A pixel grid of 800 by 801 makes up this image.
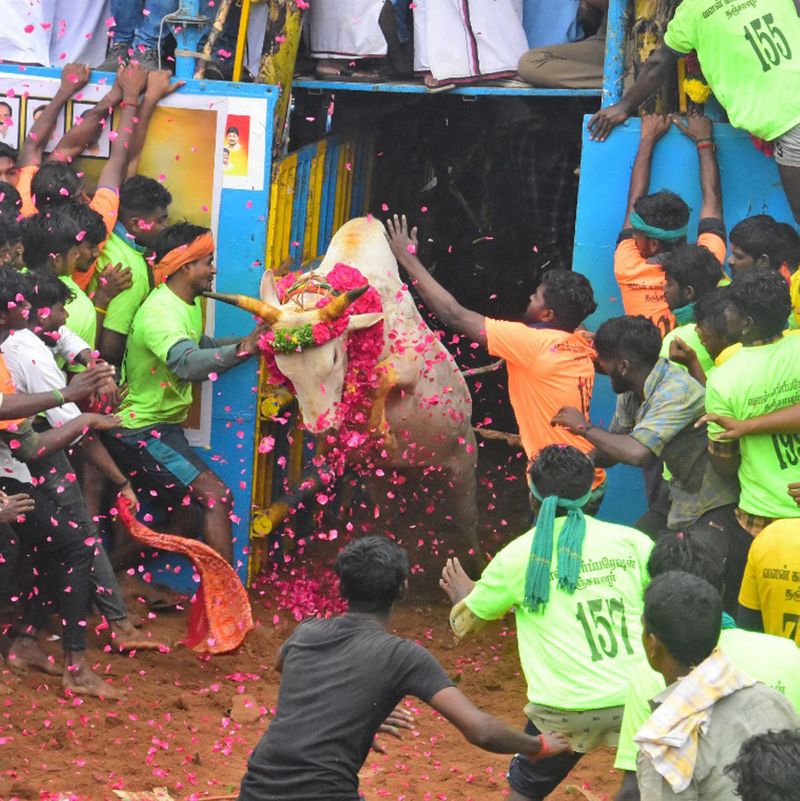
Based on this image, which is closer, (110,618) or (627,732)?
(627,732)

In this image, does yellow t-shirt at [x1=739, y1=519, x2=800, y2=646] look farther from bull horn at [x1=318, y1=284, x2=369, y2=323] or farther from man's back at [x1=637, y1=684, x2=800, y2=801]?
bull horn at [x1=318, y1=284, x2=369, y2=323]

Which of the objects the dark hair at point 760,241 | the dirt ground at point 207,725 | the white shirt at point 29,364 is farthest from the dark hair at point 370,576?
the dark hair at point 760,241

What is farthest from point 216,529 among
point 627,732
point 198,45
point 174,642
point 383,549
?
point 627,732

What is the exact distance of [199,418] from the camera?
27.6 feet

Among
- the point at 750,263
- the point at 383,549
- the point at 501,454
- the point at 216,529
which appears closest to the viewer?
the point at 383,549

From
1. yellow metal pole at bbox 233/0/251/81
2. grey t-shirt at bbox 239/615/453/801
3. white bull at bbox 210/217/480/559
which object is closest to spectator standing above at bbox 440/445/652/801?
grey t-shirt at bbox 239/615/453/801

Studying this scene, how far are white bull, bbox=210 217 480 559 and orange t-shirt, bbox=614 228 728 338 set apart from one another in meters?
1.21

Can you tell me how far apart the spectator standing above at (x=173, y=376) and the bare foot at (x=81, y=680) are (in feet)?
3.84

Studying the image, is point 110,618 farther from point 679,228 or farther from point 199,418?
point 679,228

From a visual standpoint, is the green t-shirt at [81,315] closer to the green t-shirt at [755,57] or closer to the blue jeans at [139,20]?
the blue jeans at [139,20]

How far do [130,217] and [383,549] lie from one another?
3.87 meters

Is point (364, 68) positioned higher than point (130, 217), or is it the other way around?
point (364, 68)

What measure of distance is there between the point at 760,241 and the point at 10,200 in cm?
357

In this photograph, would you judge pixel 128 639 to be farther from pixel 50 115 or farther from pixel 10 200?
pixel 50 115
